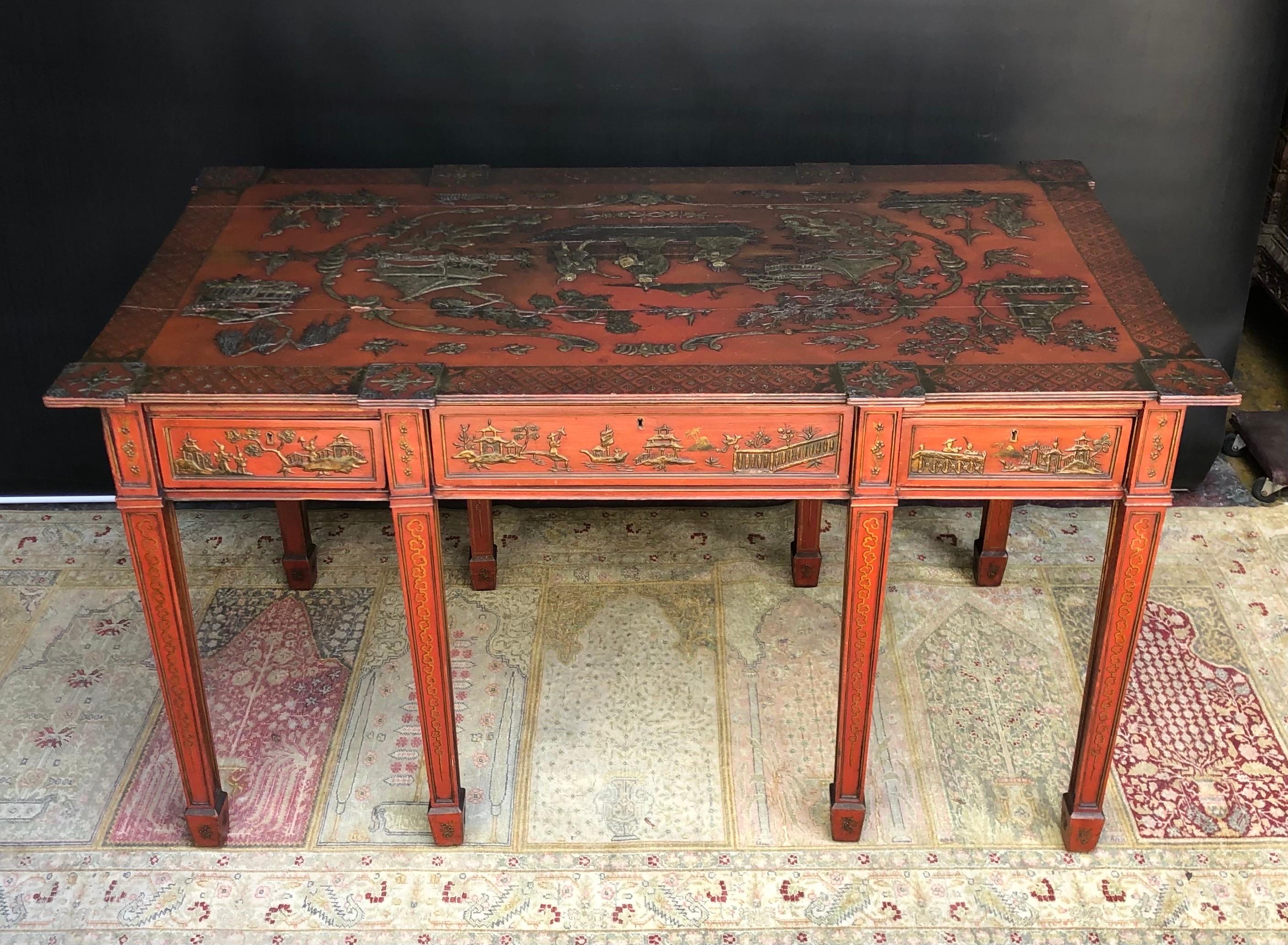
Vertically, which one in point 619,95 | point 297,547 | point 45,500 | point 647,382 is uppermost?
point 619,95

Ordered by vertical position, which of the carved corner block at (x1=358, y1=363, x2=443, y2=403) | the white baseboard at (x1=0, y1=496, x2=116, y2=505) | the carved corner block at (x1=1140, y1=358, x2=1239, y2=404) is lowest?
the white baseboard at (x1=0, y1=496, x2=116, y2=505)

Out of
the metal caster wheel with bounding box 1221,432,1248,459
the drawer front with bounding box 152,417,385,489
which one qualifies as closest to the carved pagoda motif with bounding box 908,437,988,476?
the drawer front with bounding box 152,417,385,489

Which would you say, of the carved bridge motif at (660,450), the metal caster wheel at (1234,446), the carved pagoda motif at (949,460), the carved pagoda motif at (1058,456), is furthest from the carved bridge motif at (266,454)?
the metal caster wheel at (1234,446)

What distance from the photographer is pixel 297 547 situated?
148 inches

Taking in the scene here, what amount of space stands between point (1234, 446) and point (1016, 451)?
224 cm

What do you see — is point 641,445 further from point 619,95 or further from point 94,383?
point 619,95

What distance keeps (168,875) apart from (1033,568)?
2.46 metres

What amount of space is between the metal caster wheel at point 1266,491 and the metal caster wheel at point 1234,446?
0.20m

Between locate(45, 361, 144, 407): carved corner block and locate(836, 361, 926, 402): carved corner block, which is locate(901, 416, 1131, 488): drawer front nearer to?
locate(836, 361, 926, 402): carved corner block

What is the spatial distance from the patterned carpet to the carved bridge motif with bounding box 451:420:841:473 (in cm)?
97

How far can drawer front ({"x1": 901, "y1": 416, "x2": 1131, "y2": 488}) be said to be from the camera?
2.47 meters

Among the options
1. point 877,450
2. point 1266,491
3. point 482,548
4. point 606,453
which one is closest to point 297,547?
point 482,548

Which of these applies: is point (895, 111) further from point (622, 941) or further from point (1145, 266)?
point (622, 941)

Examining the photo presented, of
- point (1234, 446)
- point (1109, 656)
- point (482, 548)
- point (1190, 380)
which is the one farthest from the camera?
point (1234, 446)
